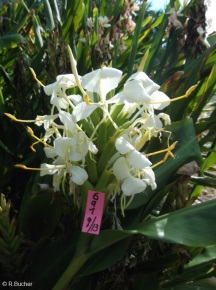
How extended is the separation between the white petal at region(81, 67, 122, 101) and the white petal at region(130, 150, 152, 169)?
138 millimetres

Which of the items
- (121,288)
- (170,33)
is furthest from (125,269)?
(170,33)

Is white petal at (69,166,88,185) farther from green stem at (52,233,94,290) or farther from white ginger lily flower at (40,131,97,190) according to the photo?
green stem at (52,233,94,290)

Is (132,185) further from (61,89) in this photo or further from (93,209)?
(61,89)

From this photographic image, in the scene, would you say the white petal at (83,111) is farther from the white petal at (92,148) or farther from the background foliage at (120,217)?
the background foliage at (120,217)

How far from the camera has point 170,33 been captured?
150 cm

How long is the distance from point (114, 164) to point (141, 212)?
30cm

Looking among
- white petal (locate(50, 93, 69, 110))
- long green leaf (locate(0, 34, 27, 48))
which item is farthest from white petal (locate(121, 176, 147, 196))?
long green leaf (locate(0, 34, 27, 48))

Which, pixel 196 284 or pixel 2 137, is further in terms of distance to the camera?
pixel 2 137

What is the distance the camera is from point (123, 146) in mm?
754

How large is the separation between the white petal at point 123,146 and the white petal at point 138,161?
1 centimetres

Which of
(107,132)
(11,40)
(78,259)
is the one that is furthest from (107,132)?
(11,40)

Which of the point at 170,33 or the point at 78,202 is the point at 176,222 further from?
the point at 170,33

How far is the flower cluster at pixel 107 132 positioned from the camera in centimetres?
76

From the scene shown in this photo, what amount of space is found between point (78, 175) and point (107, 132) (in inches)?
4.6
